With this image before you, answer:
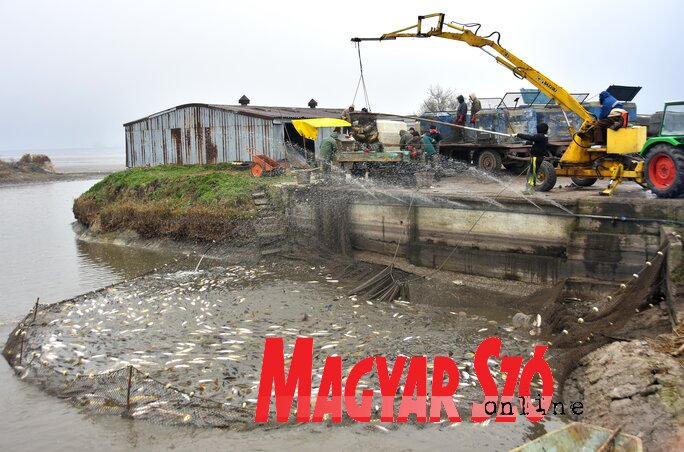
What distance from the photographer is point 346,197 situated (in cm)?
1845

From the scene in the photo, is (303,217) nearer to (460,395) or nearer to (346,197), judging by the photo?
(346,197)

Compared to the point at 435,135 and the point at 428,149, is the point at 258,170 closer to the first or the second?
the point at 435,135

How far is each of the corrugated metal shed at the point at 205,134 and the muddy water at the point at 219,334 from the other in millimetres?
9565

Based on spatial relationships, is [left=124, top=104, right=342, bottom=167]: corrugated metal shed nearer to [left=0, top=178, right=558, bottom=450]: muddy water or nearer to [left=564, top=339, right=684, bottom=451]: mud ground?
[left=0, top=178, right=558, bottom=450]: muddy water

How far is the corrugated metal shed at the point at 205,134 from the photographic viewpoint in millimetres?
28281

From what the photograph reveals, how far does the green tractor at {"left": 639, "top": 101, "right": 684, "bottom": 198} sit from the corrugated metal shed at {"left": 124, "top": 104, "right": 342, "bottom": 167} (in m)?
18.4

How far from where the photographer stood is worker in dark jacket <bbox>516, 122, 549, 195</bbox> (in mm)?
14656

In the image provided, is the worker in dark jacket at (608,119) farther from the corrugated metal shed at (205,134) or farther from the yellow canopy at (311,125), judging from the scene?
the corrugated metal shed at (205,134)

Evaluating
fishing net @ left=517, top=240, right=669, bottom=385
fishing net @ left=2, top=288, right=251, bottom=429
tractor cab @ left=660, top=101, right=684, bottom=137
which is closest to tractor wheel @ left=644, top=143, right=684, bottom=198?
tractor cab @ left=660, top=101, right=684, bottom=137

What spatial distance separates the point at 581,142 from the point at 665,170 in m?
2.38

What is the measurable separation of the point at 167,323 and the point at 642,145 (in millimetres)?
11502

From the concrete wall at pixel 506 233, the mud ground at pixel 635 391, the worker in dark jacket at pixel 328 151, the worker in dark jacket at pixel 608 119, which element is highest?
the worker in dark jacket at pixel 608 119

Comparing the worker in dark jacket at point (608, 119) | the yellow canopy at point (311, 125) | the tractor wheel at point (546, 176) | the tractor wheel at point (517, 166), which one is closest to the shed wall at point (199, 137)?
the yellow canopy at point (311, 125)

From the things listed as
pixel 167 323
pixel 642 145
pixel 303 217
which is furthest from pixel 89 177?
pixel 642 145
